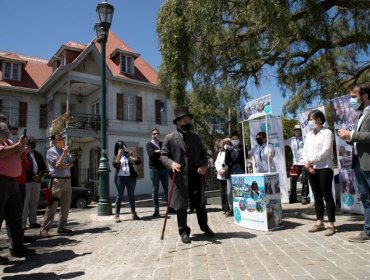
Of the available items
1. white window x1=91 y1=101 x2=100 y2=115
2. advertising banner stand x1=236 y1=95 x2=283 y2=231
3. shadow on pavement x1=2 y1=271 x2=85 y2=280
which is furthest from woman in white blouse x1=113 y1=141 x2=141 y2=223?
white window x1=91 y1=101 x2=100 y2=115

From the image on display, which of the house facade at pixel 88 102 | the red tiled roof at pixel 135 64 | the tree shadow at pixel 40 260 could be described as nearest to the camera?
the tree shadow at pixel 40 260

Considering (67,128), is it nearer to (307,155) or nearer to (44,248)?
(44,248)

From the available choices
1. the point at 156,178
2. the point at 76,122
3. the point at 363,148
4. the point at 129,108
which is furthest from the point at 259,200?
the point at 129,108

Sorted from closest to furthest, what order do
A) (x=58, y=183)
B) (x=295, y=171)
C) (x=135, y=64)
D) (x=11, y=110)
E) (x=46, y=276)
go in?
(x=46, y=276) < (x=58, y=183) < (x=295, y=171) < (x=11, y=110) < (x=135, y=64)

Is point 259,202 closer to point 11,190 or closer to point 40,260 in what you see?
point 40,260

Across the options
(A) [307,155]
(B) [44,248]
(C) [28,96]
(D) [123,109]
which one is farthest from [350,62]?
(C) [28,96]

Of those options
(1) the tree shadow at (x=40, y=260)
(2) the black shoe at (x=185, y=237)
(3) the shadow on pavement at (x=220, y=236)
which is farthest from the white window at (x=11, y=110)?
(2) the black shoe at (x=185, y=237)

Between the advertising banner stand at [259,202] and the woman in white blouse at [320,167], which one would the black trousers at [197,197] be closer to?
the advertising banner stand at [259,202]

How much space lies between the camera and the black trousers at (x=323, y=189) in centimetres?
550

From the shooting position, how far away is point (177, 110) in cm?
572

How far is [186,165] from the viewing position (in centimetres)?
558

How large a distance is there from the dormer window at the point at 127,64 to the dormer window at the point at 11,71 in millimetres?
7179

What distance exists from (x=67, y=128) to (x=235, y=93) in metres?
12.6

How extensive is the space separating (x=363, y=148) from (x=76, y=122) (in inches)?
744
